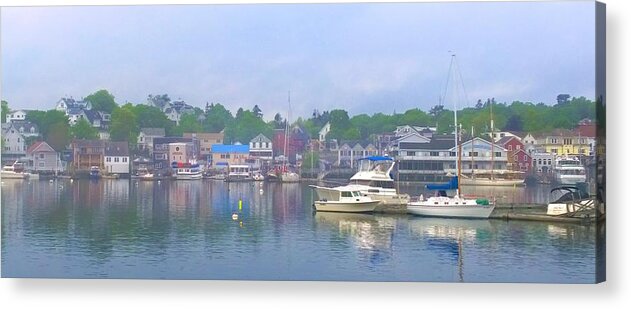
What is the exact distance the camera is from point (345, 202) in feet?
67.2

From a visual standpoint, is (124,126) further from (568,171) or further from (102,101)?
(568,171)

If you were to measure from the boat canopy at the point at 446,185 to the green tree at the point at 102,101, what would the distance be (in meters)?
5.79

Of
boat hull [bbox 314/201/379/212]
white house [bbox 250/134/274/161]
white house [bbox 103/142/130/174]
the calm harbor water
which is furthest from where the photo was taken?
boat hull [bbox 314/201/379/212]

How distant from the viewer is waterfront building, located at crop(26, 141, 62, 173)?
17.0 meters

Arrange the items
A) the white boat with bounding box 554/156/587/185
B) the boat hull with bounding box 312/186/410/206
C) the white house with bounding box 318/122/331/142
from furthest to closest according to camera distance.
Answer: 1. the boat hull with bounding box 312/186/410/206
2. the white house with bounding box 318/122/331/142
3. the white boat with bounding box 554/156/587/185

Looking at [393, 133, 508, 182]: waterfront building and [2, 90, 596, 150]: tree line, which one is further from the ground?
[2, 90, 596, 150]: tree line

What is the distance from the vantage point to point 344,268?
15.0 meters

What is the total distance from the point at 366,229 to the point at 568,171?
12.7 ft

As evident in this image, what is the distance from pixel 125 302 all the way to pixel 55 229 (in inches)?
93.3

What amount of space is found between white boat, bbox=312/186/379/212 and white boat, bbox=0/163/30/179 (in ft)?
18.6

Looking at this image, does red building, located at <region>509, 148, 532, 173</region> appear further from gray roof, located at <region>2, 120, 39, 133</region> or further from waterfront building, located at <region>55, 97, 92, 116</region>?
gray roof, located at <region>2, 120, 39, 133</region>

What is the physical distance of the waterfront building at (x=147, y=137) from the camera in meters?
17.4

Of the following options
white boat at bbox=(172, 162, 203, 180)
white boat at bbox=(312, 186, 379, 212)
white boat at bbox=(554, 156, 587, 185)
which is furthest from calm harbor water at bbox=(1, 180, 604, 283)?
white boat at bbox=(312, 186, 379, 212)

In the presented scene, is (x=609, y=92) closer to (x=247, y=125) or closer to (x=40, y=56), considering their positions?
(x=247, y=125)
